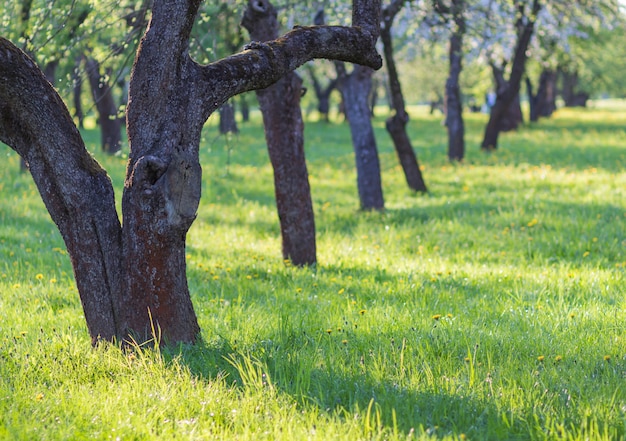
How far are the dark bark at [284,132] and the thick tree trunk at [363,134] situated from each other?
4261 mm

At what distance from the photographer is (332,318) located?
5.80 meters

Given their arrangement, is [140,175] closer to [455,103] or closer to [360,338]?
[360,338]

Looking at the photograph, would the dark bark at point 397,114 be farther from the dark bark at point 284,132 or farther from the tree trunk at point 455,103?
the tree trunk at point 455,103

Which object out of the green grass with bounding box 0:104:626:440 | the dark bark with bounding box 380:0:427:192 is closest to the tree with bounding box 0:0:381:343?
the green grass with bounding box 0:104:626:440

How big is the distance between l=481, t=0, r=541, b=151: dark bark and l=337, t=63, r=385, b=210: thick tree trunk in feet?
24.4

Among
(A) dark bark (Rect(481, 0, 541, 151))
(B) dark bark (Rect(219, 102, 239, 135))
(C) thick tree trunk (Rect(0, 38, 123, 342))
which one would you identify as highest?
(A) dark bark (Rect(481, 0, 541, 151))

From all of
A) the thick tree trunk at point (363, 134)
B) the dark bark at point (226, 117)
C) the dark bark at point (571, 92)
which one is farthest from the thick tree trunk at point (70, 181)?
the dark bark at point (571, 92)

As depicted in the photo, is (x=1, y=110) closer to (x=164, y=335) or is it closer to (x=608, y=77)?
(x=164, y=335)

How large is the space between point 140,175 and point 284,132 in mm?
3570

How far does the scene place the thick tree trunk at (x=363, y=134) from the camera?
486 inches

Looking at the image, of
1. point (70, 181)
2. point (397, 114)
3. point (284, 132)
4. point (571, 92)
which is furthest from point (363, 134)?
point (571, 92)

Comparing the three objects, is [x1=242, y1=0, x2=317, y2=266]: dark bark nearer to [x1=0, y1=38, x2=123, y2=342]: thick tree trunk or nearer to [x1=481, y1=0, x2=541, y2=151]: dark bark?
[x1=0, y1=38, x2=123, y2=342]: thick tree trunk

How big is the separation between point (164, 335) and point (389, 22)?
8.56 m

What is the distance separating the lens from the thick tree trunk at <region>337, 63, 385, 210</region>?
12.4 meters
